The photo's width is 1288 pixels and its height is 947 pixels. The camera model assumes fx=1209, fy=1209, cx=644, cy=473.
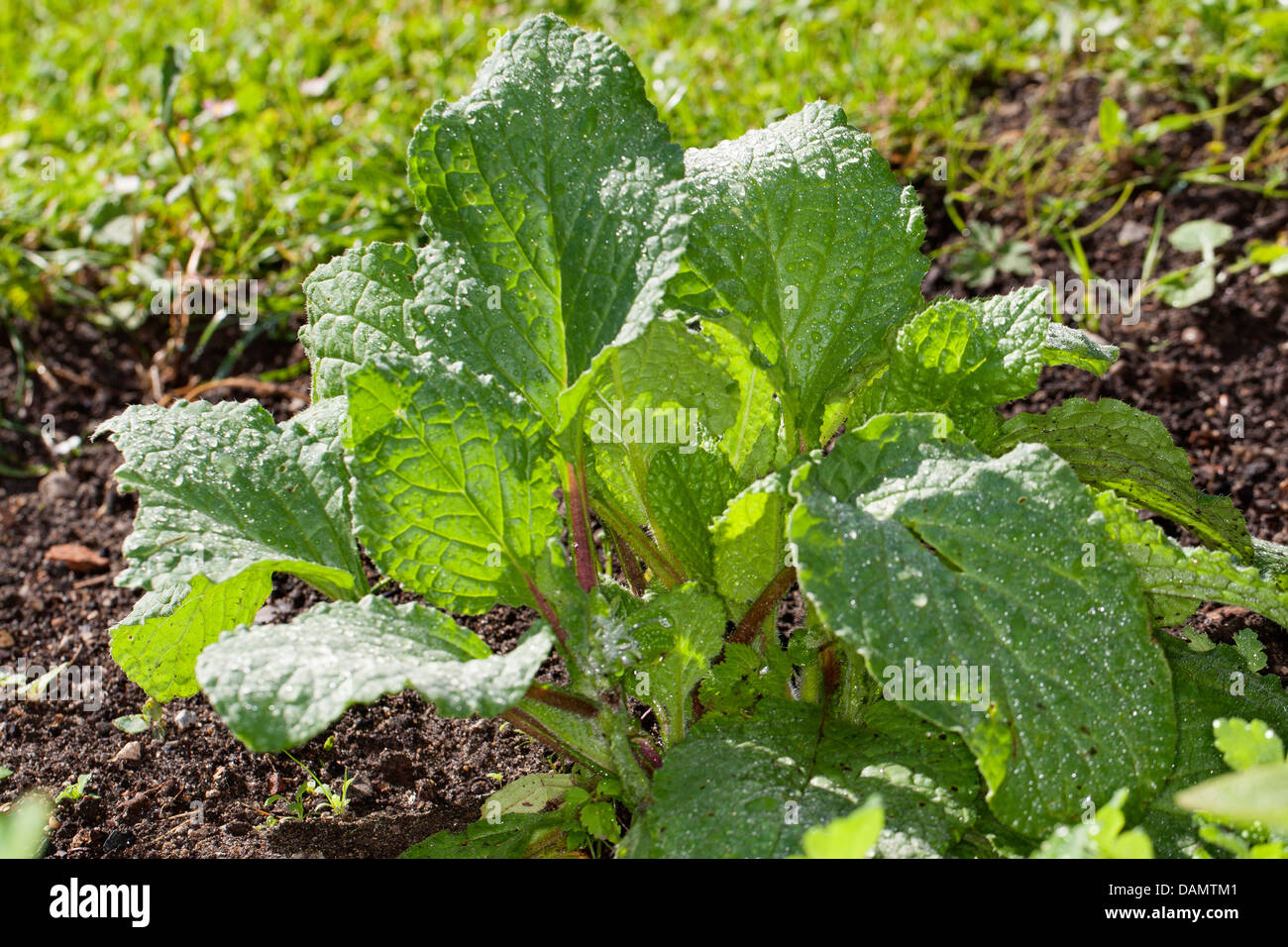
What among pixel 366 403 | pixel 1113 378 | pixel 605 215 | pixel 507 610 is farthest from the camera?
pixel 1113 378

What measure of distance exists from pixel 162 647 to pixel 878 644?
3.81ft

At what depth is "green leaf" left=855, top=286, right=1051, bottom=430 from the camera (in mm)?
1869

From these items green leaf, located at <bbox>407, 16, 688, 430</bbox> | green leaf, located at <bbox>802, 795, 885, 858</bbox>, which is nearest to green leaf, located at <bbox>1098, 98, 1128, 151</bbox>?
green leaf, located at <bbox>407, 16, 688, 430</bbox>

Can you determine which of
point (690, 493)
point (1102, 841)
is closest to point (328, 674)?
point (690, 493)

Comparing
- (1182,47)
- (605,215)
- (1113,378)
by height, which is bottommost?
(1113,378)

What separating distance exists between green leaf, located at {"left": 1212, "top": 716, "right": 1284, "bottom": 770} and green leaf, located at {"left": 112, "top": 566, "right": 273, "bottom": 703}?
1.37m

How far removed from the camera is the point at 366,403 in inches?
66.4

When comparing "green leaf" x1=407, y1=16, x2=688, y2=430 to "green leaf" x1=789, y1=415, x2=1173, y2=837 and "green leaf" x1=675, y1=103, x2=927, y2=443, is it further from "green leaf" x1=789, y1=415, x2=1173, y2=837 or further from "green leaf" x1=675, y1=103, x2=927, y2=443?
"green leaf" x1=789, y1=415, x2=1173, y2=837

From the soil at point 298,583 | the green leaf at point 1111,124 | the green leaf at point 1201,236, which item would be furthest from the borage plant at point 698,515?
the green leaf at point 1111,124

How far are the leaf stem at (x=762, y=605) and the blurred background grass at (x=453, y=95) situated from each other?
1827 mm

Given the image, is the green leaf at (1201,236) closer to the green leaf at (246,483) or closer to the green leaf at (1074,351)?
the green leaf at (1074,351)
